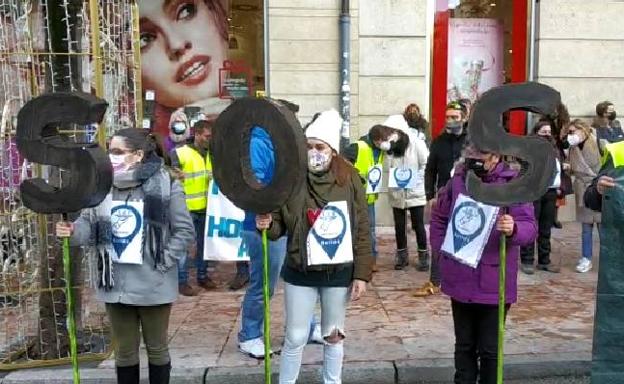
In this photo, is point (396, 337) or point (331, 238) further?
point (396, 337)

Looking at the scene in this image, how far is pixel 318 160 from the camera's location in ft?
13.6

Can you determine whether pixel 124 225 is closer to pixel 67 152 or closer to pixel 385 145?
pixel 67 152

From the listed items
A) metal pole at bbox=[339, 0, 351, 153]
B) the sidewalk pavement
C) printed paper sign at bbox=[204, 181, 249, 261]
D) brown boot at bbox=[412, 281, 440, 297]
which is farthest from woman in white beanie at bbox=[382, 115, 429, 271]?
printed paper sign at bbox=[204, 181, 249, 261]

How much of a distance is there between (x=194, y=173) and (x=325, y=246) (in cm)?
316

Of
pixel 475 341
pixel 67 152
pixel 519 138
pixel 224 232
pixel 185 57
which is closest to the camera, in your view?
pixel 519 138

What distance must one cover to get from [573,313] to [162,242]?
3.94m

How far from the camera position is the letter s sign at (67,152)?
11.9 ft

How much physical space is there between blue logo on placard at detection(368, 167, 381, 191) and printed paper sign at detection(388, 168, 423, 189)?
176 millimetres

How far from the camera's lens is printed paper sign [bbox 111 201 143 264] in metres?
3.98

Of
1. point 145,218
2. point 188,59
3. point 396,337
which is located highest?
point 188,59

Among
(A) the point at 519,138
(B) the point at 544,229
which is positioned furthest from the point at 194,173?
(A) the point at 519,138

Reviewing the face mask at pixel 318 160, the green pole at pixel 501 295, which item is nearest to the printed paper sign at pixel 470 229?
the green pole at pixel 501 295

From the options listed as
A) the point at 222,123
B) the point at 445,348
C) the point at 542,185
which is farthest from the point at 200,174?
the point at 542,185

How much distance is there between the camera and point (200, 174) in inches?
273
